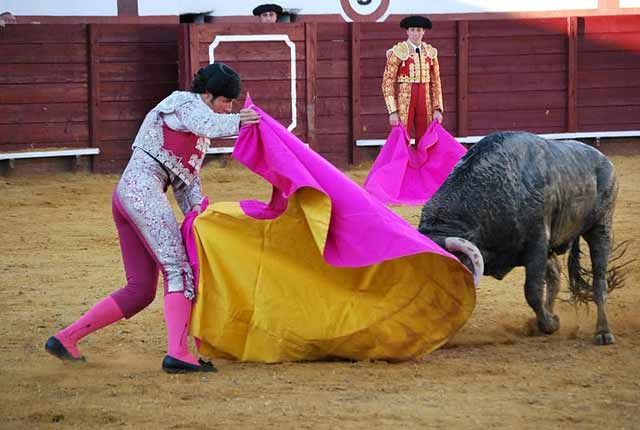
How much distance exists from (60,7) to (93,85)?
1.80 m

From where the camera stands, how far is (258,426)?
11.1 ft

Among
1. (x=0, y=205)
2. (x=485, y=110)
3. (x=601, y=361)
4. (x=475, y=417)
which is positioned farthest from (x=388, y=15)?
(x=475, y=417)

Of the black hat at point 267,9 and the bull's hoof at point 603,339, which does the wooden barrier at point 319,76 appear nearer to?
the black hat at point 267,9

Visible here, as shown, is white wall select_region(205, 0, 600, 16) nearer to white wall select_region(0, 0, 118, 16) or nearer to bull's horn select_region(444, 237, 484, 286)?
white wall select_region(0, 0, 118, 16)

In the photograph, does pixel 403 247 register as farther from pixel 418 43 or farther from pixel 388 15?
pixel 388 15

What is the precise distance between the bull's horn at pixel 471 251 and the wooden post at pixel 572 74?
7520mm

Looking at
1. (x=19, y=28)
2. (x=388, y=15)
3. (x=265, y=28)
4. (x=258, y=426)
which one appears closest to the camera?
(x=258, y=426)

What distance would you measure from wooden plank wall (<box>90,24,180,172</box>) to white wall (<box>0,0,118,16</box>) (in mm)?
1465

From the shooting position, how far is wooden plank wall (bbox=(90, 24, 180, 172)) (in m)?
10.6

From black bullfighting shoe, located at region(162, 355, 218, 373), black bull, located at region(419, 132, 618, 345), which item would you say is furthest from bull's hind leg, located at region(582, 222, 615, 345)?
black bullfighting shoe, located at region(162, 355, 218, 373)

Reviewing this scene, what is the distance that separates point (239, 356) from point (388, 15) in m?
9.16

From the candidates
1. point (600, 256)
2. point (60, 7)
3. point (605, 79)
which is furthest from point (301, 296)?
point (60, 7)

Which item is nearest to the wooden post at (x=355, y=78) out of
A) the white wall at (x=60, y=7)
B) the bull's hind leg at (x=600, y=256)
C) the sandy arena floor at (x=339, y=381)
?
the white wall at (x=60, y=7)

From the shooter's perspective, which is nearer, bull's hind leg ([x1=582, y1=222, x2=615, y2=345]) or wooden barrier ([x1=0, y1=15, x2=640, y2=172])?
bull's hind leg ([x1=582, y1=222, x2=615, y2=345])
